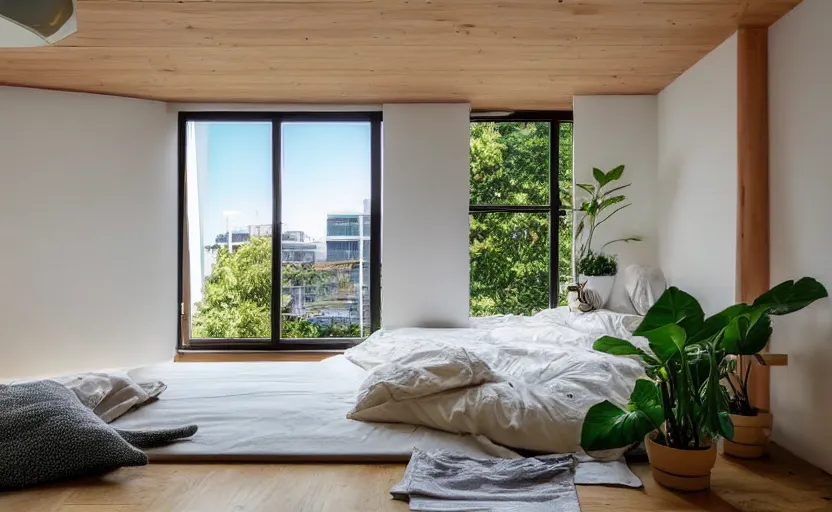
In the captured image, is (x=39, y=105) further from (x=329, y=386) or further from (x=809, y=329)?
(x=809, y=329)

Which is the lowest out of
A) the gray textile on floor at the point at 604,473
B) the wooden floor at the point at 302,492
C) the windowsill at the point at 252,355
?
the windowsill at the point at 252,355

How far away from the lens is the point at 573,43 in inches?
117

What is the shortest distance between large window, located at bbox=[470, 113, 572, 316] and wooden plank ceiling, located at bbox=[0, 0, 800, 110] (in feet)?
1.11

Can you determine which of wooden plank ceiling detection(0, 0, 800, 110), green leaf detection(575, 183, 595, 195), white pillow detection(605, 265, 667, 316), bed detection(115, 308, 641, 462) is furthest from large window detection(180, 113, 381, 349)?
white pillow detection(605, 265, 667, 316)

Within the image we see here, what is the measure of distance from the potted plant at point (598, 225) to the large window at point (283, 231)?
1.55m

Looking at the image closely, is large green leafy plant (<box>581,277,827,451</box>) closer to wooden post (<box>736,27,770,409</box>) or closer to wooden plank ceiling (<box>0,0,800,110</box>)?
wooden post (<box>736,27,770,409</box>)

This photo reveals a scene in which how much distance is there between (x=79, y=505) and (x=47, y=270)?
2835 mm

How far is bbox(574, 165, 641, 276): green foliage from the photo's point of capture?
12.4 feet

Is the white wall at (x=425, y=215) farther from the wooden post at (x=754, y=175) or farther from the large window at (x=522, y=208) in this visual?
the wooden post at (x=754, y=175)

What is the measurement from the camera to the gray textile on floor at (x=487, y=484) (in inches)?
61.5

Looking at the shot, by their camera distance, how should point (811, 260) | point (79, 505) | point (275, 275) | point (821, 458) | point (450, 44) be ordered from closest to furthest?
point (79, 505) → point (821, 458) → point (811, 260) → point (450, 44) → point (275, 275)

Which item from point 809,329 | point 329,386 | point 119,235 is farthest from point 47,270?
point 809,329

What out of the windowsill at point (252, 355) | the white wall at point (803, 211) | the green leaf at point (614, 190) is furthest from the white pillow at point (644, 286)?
the windowsill at point (252, 355)

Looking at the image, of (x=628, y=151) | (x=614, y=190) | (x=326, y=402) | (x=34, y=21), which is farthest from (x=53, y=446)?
(x=628, y=151)
